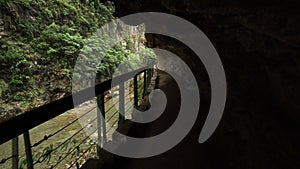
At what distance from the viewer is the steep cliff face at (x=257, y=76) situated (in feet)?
7.32

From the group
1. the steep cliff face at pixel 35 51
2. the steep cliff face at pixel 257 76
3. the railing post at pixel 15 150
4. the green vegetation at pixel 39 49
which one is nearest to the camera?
the railing post at pixel 15 150

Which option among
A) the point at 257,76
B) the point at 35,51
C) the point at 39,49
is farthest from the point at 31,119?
the point at 39,49

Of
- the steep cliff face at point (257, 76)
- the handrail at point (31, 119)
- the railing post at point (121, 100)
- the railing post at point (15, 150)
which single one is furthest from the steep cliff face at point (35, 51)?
the steep cliff face at point (257, 76)

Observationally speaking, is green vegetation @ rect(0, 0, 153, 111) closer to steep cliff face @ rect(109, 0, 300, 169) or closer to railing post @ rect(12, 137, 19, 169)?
railing post @ rect(12, 137, 19, 169)

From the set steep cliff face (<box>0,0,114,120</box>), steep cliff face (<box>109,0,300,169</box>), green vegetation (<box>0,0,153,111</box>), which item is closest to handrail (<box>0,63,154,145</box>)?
steep cliff face (<box>109,0,300,169</box>)

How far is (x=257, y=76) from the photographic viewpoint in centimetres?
Result: 291

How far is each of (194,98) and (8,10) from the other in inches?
378

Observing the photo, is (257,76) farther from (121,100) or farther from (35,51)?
(35,51)

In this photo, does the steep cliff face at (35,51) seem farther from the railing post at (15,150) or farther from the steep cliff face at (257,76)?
the steep cliff face at (257,76)

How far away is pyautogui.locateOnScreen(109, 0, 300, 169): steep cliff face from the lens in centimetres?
223

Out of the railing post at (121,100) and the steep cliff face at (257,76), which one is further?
the railing post at (121,100)

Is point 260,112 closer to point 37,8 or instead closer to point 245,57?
point 245,57

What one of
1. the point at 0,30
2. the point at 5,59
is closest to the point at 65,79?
the point at 5,59

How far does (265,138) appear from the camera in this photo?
2.81 metres
